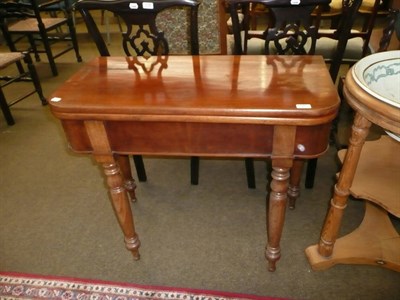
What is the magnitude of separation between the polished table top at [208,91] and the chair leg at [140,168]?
62cm

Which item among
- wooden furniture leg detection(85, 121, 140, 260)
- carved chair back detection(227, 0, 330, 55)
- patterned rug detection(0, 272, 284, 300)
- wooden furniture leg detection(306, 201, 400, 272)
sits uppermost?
carved chair back detection(227, 0, 330, 55)

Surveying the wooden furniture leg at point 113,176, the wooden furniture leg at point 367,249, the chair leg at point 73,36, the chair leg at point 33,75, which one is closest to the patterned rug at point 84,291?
the wooden furniture leg at point 113,176

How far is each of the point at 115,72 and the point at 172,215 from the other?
771mm

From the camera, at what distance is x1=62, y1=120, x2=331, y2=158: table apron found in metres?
0.88

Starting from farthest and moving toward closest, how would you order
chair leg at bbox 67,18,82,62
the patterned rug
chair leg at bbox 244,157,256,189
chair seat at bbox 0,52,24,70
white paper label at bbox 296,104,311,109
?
chair leg at bbox 67,18,82,62 < chair seat at bbox 0,52,24,70 < chair leg at bbox 244,157,256,189 < the patterned rug < white paper label at bbox 296,104,311,109

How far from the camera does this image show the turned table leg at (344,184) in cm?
87

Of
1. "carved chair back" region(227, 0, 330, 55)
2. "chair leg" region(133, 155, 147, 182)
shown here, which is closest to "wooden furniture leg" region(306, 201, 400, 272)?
"carved chair back" region(227, 0, 330, 55)

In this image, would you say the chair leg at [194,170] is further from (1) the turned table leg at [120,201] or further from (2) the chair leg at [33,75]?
(2) the chair leg at [33,75]

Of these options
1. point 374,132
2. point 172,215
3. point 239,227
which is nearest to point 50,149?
point 172,215

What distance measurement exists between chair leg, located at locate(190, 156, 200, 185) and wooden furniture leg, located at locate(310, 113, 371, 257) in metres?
0.71

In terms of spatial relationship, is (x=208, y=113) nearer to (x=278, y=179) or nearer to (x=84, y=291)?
(x=278, y=179)

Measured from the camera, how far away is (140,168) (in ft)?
5.70

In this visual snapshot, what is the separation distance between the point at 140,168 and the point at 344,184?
3.53 feet

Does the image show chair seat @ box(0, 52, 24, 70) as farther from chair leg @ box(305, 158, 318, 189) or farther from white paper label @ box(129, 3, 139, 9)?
chair leg @ box(305, 158, 318, 189)
